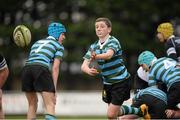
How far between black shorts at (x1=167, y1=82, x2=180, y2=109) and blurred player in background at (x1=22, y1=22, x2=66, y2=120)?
6.25ft

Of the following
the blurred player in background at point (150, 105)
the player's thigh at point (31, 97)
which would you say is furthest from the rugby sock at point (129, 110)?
the player's thigh at point (31, 97)

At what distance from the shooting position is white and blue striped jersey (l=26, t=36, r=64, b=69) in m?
10.0

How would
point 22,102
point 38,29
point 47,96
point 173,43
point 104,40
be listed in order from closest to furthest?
1. point 47,96
2. point 104,40
3. point 173,43
4. point 22,102
5. point 38,29

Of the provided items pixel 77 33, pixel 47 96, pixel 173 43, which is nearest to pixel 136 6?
pixel 77 33

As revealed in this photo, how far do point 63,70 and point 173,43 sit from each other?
65.9 feet

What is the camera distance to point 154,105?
34.3 feet

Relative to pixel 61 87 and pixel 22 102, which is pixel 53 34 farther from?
pixel 61 87

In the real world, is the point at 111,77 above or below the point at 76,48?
below

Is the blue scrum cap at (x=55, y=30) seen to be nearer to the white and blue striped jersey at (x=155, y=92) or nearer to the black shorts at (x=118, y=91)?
the black shorts at (x=118, y=91)

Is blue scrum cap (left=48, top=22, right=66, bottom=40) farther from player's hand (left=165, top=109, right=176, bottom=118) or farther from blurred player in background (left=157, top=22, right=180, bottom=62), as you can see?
blurred player in background (left=157, top=22, right=180, bottom=62)

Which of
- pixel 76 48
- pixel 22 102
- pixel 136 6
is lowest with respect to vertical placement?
pixel 22 102

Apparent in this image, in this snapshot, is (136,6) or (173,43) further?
(136,6)

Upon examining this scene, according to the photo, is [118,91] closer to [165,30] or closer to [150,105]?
[150,105]

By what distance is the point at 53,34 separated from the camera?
409 inches
